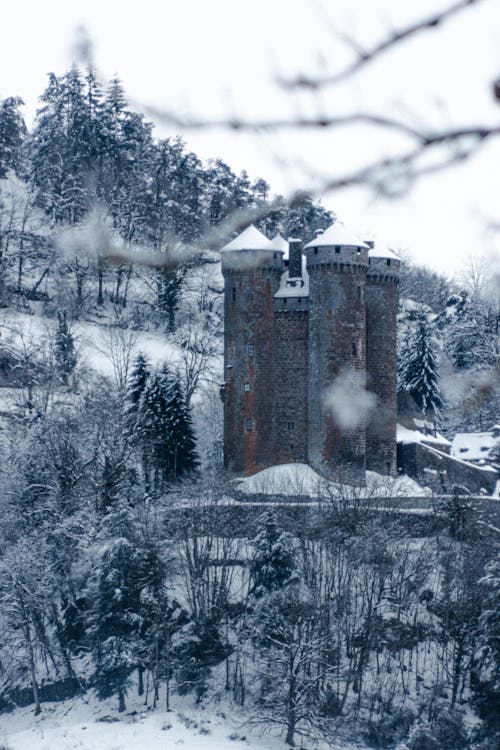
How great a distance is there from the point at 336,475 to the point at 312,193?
3533cm

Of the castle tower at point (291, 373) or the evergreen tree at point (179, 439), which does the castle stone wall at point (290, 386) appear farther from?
the evergreen tree at point (179, 439)

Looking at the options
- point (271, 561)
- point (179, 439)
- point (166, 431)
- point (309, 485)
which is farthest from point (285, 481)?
point (271, 561)

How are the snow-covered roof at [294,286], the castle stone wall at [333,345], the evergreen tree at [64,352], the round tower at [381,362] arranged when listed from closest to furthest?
the castle stone wall at [333,345], the snow-covered roof at [294,286], the round tower at [381,362], the evergreen tree at [64,352]

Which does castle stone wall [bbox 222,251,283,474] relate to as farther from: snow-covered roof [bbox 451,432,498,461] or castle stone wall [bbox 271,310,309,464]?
snow-covered roof [bbox 451,432,498,461]

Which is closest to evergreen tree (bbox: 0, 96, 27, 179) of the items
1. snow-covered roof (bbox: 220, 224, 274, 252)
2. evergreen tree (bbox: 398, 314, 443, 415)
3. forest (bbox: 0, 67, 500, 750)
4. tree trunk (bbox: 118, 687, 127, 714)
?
forest (bbox: 0, 67, 500, 750)

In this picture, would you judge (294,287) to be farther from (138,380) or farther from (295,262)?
(138,380)

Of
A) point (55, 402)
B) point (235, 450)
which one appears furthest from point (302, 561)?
point (55, 402)

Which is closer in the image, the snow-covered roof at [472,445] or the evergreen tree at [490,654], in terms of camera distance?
the evergreen tree at [490,654]

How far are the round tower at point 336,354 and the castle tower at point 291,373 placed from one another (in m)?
0.42

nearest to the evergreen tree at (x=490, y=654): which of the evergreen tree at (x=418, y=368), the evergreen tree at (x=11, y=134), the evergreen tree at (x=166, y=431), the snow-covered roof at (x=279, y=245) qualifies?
the evergreen tree at (x=418, y=368)

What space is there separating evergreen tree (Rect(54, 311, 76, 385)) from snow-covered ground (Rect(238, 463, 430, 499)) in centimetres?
1594

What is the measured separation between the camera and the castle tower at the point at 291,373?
41.2 meters

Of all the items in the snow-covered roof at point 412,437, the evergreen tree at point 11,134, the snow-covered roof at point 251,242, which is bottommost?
the snow-covered roof at point 412,437

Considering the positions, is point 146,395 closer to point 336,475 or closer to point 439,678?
point 336,475
